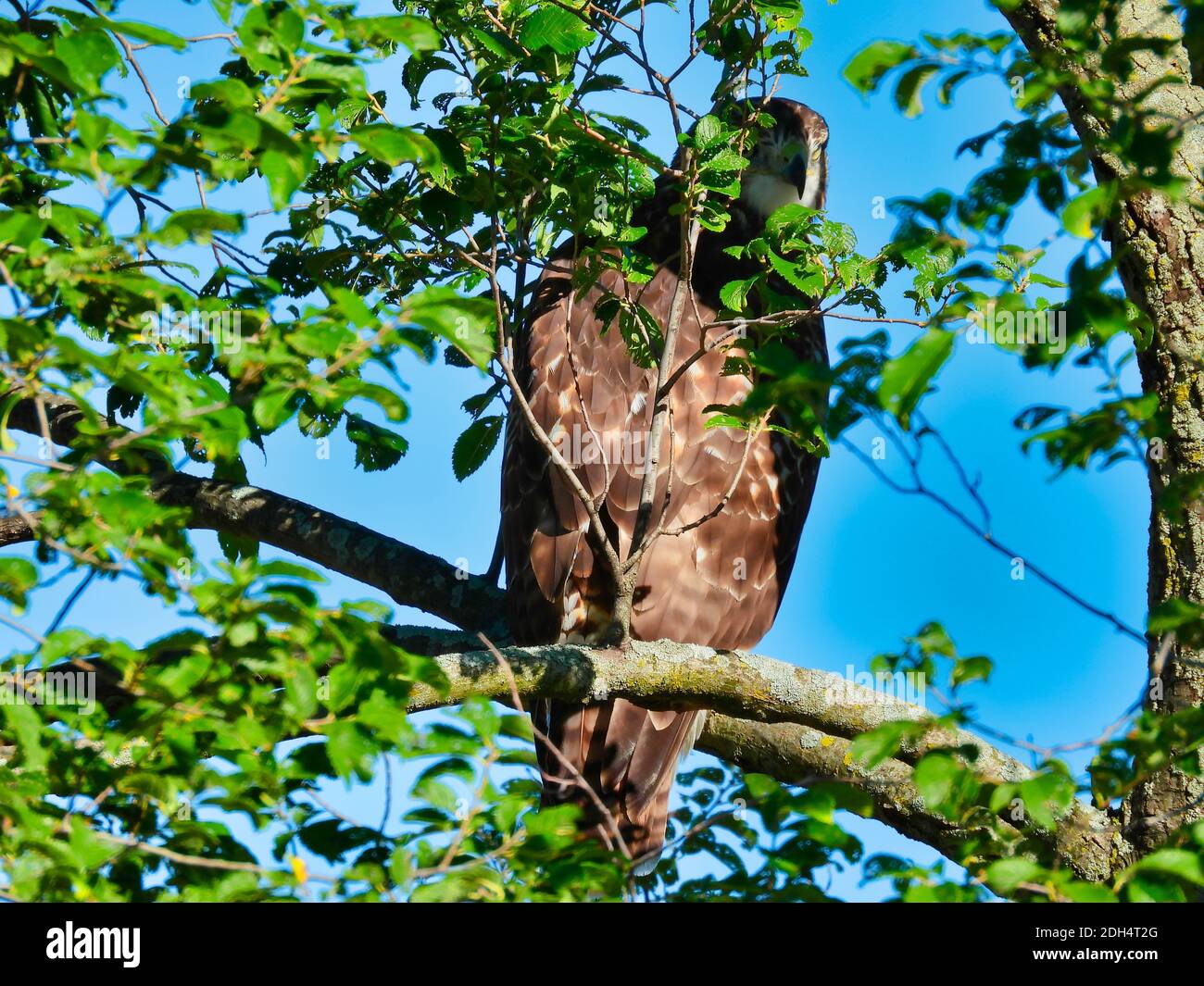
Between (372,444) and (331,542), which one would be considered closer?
(372,444)

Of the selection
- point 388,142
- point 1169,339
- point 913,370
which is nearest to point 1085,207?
point 913,370

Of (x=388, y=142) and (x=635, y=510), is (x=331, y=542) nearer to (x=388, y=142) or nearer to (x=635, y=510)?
(x=635, y=510)

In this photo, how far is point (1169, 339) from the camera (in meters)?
2.58

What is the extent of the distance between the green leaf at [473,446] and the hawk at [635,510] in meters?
0.29

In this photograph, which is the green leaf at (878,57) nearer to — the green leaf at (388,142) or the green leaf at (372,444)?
the green leaf at (388,142)

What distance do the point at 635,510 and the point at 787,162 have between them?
1735mm

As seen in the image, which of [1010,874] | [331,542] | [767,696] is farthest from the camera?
[331,542]

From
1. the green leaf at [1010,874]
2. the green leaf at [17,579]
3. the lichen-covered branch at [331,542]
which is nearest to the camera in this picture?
the green leaf at [1010,874]

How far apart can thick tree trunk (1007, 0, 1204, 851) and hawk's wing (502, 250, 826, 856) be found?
4.08ft

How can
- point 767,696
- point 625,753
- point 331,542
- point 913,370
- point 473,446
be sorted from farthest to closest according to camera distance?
point 331,542
point 625,753
point 473,446
point 767,696
point 913,370

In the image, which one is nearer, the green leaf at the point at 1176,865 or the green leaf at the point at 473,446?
the green leaf at the point at 1176,865

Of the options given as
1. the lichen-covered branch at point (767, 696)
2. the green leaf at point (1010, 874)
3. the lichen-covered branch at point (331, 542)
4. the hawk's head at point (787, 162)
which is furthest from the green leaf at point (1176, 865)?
the hawk's head at point (787, 162)

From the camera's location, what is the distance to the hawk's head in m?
4.62

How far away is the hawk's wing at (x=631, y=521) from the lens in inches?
140
